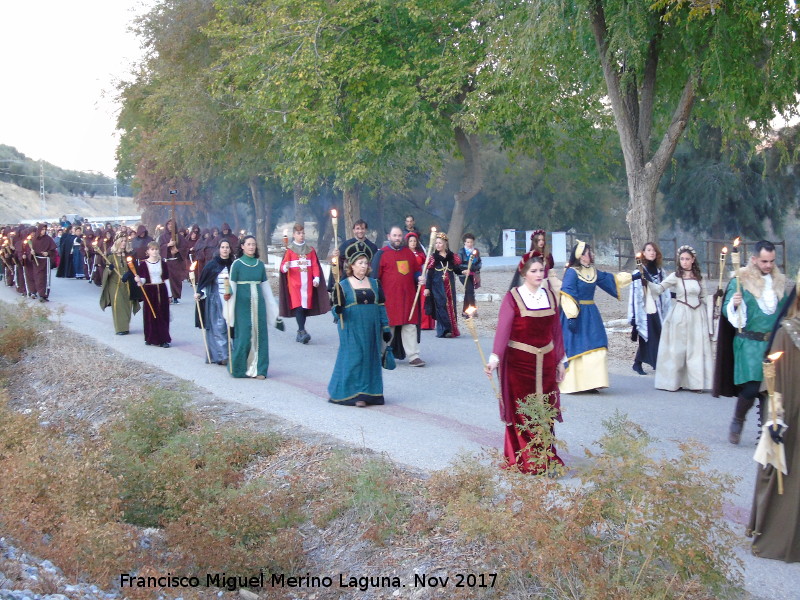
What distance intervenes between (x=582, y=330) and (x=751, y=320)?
3088 mm

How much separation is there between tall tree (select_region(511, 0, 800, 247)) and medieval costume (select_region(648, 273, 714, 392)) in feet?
12.6

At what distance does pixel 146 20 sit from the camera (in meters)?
33.9

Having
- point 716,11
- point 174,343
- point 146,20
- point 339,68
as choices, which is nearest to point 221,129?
point 146,20

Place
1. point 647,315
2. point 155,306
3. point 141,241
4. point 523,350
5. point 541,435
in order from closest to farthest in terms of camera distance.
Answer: point 541,435 < point 523,350 < point 647,315 < point 155,306 < point 141,241

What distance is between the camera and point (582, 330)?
11.2m

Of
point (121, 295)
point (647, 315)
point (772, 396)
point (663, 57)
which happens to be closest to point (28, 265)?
point (121, 295)

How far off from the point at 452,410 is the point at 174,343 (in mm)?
7624

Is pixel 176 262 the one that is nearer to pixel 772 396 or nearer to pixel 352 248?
pixel 352 248

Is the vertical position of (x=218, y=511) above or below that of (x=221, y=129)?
below

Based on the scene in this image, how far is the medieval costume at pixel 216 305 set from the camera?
45.4 ft

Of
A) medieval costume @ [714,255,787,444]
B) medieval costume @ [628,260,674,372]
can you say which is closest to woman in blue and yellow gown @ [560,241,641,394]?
medieval costume @ [628,260,674,372]

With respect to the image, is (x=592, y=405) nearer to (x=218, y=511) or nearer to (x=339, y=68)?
(x=218, y=511)

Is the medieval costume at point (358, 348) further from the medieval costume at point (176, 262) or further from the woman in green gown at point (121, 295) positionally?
A: the medieval costume at point (176, 262)

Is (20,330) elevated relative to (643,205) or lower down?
lower down
